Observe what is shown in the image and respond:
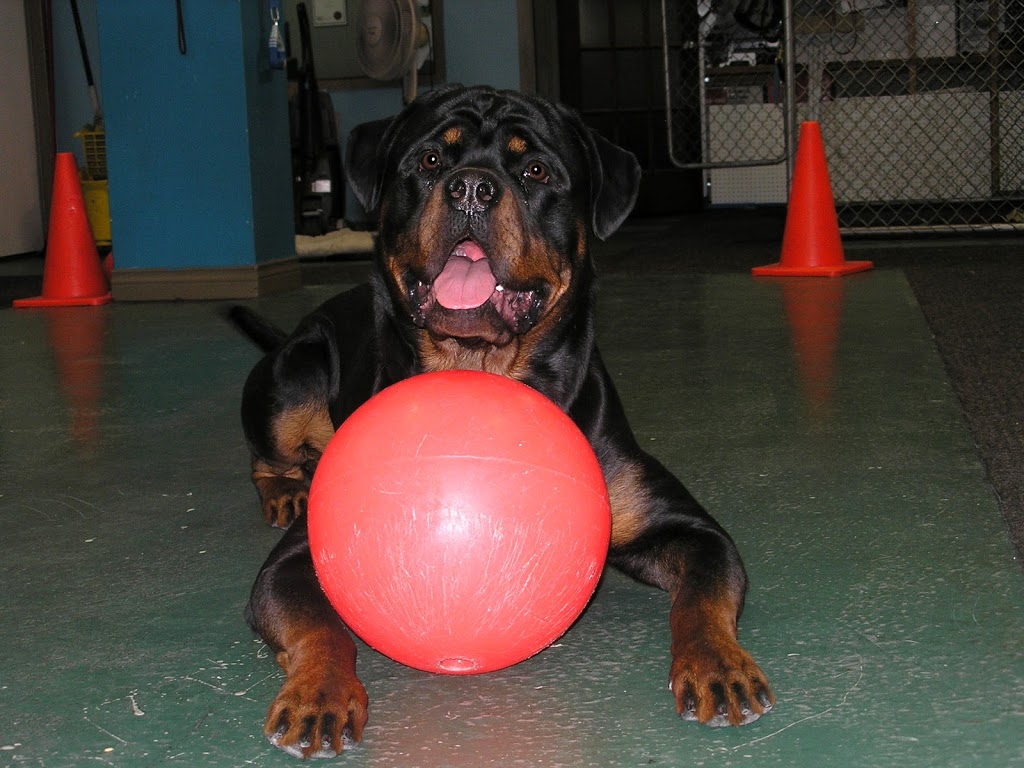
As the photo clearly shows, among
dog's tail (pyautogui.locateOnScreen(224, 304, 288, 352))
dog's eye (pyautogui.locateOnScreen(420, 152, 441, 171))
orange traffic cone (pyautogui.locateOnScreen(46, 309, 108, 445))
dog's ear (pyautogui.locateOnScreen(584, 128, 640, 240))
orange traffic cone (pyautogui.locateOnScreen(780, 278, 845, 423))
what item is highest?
dog's eye (pyautogui.locateOnScreen(420, 152, 441, 171))

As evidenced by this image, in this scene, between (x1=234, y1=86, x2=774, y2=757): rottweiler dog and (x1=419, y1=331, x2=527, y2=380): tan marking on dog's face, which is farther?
(x1=419, y1=331, x2=527, y2=380): tan marking on dog's face

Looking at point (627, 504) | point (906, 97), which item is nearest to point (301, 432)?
point (627, 504)

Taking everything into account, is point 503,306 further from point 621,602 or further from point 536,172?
point 621,602

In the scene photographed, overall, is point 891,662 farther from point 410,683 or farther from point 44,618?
point 44,618

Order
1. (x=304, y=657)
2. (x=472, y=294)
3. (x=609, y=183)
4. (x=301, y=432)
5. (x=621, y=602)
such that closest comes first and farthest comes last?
(x=304, y=657) → (x=621, y=602) → (x=472, y=294) → (x=609, y=183) → (x=301, y=432)

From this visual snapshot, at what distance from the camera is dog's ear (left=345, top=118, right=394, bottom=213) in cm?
272

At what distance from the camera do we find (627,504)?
2283mm

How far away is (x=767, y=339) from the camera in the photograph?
498cm

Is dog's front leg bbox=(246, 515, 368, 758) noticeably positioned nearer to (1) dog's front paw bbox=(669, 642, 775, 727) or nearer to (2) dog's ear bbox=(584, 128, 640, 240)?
(1) dog's front paw bbox=(669, 642, 775, 727)

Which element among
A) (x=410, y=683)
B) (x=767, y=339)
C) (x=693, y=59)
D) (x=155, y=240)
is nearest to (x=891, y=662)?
(x=410, y=683)

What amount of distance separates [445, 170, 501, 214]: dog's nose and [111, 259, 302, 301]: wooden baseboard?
5.03 m

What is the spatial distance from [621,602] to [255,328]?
1893mm

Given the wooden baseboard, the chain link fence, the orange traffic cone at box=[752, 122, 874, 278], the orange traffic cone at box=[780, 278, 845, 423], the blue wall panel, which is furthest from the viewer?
the chain link fence

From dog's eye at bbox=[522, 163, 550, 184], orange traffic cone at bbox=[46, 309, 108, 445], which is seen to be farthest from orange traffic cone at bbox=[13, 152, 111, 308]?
dog's eye at bbox=[522, 163, 550, 184]
